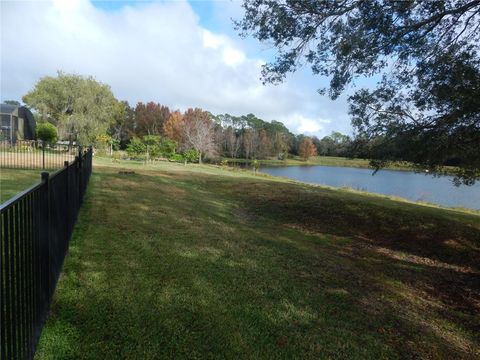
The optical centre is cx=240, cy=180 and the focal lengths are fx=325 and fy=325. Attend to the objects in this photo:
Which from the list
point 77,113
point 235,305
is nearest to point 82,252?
Result: point 235,305

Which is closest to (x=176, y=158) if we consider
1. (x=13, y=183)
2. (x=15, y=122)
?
(x=15, y=122)

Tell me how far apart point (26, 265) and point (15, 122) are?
41.6m

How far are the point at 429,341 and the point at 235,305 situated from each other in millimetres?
2130

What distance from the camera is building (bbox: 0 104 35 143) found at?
1340 inches

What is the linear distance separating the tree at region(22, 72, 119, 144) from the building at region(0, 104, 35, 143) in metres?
2.32

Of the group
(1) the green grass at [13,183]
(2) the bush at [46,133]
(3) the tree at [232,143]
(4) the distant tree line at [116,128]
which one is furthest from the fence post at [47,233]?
(3) the tree at [232,143]

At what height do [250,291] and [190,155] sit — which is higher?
[190,155]

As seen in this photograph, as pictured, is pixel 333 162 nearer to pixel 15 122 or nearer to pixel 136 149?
pixel 136 149

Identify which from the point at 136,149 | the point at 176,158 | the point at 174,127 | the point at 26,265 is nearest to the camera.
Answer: the point at 26,265

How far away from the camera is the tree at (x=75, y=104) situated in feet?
121

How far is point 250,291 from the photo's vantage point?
418 cm

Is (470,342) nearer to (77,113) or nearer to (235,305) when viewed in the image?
(235,305)

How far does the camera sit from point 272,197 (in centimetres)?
1322

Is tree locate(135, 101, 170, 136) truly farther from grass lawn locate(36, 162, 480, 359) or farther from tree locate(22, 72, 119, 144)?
grass lawn locate(36, 162, 480, 359)
